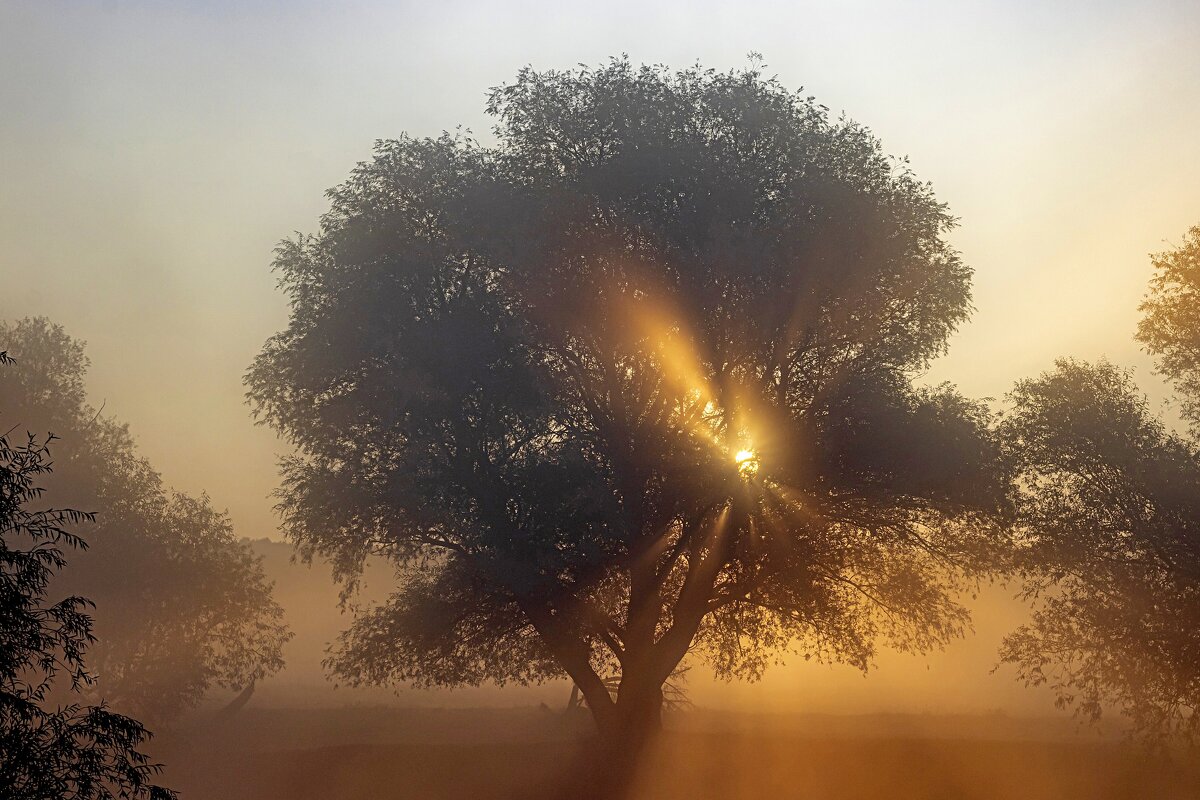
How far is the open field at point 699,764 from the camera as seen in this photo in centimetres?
3084

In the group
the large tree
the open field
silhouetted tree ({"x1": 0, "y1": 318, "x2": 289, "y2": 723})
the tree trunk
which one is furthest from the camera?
silhouetted tree ({"x1": 0, "y1": 318, "x2": 289, "y2": 723})

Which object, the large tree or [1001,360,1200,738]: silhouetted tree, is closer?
the large tree

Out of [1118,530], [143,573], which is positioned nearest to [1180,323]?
[1118,530]

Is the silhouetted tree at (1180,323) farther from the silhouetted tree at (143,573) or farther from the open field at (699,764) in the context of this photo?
the silhouetted tree at (143,573)

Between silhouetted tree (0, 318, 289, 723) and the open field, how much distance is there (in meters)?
3.10

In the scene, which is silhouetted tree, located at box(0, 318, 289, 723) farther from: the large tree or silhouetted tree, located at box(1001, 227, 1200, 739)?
silhouetted tree, located at box(1001, 227, 1200, 739)

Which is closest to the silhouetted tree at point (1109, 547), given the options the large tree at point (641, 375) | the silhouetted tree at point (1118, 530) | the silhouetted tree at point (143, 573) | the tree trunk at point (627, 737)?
the silhouetted tree at point (1118, 530)

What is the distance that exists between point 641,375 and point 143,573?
26.6 meters

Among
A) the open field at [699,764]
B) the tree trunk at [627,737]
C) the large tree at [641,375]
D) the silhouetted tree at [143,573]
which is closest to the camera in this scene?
the large tree at [641,375]

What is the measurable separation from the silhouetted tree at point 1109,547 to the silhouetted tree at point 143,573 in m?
32.8

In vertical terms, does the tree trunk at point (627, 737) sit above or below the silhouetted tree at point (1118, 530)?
below

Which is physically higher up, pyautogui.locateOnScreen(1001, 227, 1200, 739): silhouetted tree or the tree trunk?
pyautogui.locateOnScreen(1001, 227, 1200, 739): silhouetted tree

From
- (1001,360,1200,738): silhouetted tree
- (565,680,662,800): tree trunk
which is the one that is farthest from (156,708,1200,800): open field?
(1001,360,1200,738): silhouetted tree

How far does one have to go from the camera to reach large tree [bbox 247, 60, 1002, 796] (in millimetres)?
26969
